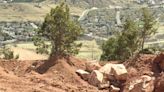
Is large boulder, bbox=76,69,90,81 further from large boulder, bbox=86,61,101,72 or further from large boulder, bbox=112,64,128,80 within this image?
large boulder, bbox=112,64,128,80

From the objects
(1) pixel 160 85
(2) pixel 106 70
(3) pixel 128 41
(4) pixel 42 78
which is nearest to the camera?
(1) pixel 160 85

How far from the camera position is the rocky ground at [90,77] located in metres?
37.1

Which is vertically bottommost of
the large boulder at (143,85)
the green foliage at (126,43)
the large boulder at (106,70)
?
the green foliage at (126,43)

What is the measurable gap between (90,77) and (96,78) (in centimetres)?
126

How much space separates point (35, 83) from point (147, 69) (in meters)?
11.2

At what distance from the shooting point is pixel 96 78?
136ft

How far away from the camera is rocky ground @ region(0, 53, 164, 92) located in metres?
37.1

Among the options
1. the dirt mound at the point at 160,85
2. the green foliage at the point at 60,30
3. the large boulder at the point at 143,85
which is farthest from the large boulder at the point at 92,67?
the dirt mound at the point at 160,85

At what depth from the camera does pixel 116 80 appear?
41500 mm

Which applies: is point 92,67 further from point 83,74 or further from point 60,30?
point 60,30

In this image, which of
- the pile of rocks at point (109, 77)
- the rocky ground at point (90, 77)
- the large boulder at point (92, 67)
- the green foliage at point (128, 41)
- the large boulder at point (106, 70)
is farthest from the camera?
the green foliage at point (128, 41)

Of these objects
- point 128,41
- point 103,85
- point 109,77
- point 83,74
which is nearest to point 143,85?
point 103,85

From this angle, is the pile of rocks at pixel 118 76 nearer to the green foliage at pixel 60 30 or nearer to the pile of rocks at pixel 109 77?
the pile of rocks at pixel 109 77

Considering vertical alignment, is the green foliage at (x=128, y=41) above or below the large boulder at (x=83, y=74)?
below
